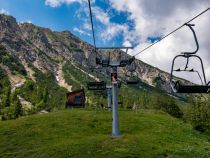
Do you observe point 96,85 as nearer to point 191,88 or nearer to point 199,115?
point 191,88

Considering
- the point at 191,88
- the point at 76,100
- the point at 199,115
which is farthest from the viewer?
the point at 199,115

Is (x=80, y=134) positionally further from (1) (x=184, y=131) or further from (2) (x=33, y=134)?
(1) (x=184, y=131)

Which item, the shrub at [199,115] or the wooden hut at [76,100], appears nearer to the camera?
the wooden hut at [76,100]

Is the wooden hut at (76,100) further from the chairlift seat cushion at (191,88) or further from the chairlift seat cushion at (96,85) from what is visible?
the chairlift seat cushion at (191,88)

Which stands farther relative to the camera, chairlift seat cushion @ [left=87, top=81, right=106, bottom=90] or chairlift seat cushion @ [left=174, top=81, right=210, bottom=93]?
chairlift seat cushion @ [left=87, top=81, right=106, bottom=90]

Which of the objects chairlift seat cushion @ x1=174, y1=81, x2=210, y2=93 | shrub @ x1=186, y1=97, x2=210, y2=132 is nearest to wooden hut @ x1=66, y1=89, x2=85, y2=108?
shrub @ x1=186, y1=97, x2=210, y2=132

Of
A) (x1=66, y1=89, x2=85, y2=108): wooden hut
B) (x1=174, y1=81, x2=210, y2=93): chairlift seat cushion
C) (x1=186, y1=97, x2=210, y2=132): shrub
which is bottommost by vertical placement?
(x1=174, y1=81, x2=210, y2=93): chairlift seat cushion

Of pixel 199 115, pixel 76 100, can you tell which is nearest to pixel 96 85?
pixel 76 100

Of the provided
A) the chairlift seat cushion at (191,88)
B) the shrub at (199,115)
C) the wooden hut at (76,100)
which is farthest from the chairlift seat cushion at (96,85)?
the shrub at (199,115)

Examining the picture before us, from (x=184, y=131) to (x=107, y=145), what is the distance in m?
27.8

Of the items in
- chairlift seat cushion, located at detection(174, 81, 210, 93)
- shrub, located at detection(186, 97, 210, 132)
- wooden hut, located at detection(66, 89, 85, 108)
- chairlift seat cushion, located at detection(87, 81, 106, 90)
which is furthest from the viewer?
shrub, located at detection(186, 97, 210, 132)

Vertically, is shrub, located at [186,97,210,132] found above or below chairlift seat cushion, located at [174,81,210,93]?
above

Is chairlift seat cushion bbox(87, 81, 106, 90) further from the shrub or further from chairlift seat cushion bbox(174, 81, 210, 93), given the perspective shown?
the shrub

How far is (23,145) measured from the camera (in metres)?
57.8
